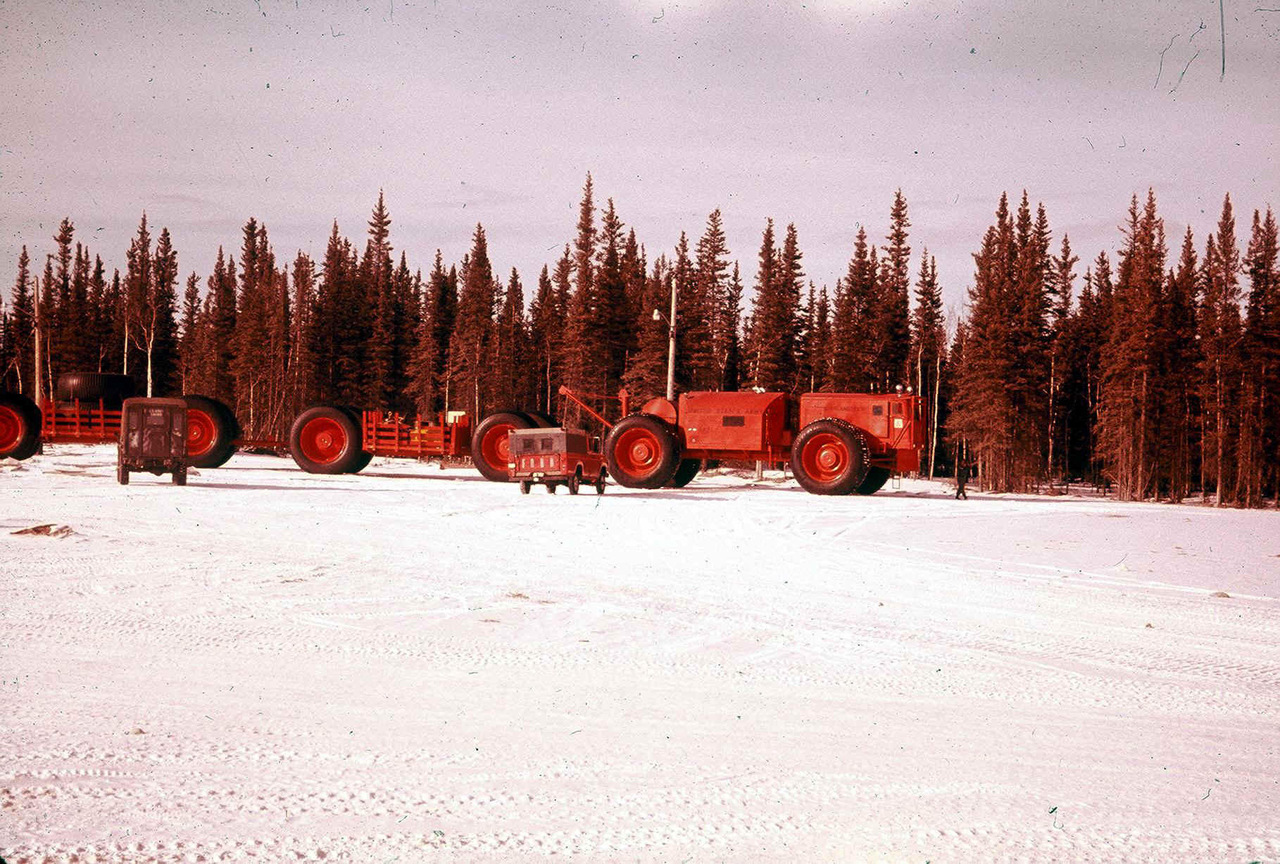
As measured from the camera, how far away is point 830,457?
2186cm

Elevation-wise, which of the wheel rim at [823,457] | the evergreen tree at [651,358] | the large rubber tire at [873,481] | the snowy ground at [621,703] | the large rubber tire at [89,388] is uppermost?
the evergreen tree at [651,358]

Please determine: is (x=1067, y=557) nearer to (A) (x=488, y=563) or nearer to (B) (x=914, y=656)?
(B) (x=914, y=656)

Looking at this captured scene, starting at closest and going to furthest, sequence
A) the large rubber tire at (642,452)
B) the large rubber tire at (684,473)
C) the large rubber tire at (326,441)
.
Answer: the large rubber tire at (642,452), the large rubber tire at (684,473), the large rubber tire at (326,441)

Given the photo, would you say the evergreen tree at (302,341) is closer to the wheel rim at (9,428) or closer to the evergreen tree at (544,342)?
the evergreen tree at (544,342)

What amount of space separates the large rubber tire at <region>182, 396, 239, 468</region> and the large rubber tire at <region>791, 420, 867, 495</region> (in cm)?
1452

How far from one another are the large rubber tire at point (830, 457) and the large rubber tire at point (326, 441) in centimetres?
1174

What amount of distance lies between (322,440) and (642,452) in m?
8.92

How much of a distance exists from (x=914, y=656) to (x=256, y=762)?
4.40 m

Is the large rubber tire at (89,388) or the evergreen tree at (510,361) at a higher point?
the evergreen tree at (510,361)

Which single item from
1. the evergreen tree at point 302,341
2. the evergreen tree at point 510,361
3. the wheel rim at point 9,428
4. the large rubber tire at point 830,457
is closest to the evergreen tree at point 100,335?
the evergreen tree at point 302,341

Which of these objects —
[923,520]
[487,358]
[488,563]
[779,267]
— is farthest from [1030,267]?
[488,563]

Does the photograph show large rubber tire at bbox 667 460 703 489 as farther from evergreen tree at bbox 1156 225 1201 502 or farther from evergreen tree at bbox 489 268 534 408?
evergreen tree at bbox 489 268 534 408

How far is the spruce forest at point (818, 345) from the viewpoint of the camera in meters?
45.9

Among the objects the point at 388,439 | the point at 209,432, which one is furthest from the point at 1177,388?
the point at 209,432
